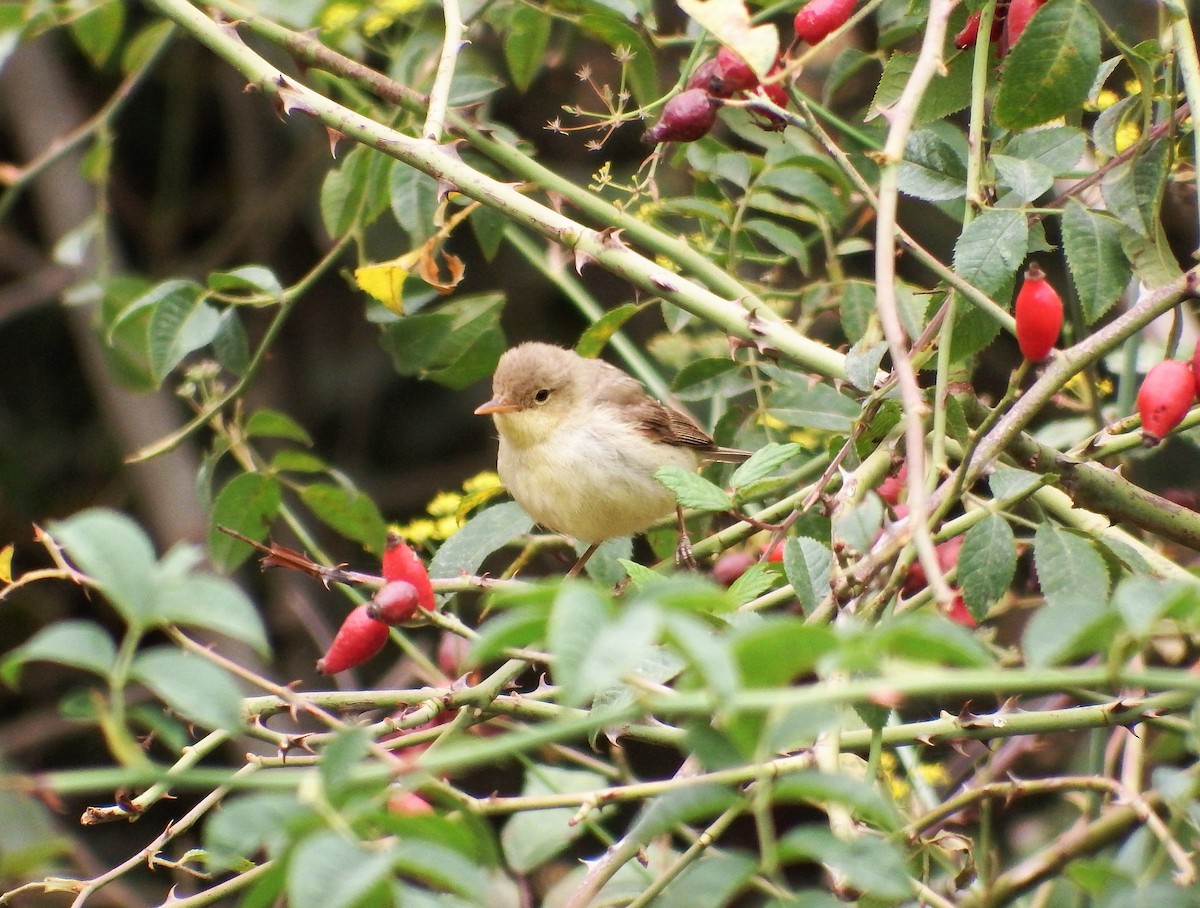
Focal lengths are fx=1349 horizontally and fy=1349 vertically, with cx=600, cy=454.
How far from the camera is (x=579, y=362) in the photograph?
3.64 metres

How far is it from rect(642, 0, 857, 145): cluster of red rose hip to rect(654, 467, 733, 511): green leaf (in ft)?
1.53

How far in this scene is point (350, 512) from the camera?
2543mm

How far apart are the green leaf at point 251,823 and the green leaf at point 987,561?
90cm

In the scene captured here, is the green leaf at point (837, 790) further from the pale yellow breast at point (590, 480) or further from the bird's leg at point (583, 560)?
the pale yellow breast at point (590, 480)

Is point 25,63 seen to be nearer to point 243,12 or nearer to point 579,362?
point 579,362

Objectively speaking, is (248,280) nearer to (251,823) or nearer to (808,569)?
(808,569)

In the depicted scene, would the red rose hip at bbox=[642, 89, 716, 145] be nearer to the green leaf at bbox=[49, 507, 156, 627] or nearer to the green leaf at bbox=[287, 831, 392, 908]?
the green leaf at bbox=[49, 507, 156, 627]

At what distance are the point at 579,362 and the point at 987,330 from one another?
6.15 feet

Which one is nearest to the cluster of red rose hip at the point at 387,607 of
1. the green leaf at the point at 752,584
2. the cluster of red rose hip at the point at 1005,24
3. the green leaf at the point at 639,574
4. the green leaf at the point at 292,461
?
the green leaf at the point at 639,574

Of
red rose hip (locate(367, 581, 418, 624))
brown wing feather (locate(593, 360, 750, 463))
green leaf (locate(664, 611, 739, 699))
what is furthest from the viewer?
brown wing feather (locate(593, 360, 750, 463))

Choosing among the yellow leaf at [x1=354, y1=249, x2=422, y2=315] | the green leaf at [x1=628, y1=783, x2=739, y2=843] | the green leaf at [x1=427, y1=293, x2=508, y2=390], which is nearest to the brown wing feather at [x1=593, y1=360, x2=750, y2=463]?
the green leaf at [x1=427, y1=293, x2=508, y2=390]

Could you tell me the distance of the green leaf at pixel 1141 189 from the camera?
1.81 metres

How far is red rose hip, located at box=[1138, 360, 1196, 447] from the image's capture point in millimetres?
1598

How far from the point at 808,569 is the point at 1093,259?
2.01 ft
